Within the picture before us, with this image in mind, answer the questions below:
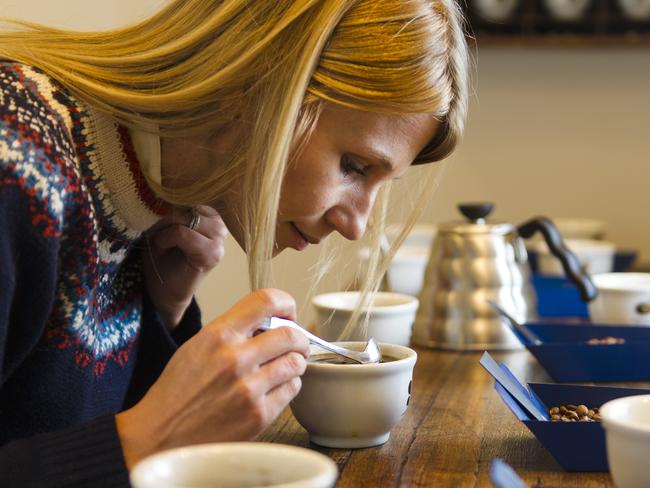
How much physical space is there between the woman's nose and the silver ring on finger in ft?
0.79

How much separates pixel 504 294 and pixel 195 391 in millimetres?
922

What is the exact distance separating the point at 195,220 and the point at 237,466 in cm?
76

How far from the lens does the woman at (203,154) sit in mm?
929

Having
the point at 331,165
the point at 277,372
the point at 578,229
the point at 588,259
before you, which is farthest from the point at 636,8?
the point at 277,372

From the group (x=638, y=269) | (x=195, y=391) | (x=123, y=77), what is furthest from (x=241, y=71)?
(x=638, y=269)

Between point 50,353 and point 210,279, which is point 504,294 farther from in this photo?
point 210,279

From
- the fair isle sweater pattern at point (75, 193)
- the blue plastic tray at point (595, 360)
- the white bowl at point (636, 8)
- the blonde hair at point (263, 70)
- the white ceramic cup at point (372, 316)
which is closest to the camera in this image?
the fair isle sweater pattern at point (75, 193)

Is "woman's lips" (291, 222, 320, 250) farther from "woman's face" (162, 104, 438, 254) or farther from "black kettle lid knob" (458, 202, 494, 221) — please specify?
"black kettle lid knob" (458, 202, 494, 221)

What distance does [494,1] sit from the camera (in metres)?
3.34

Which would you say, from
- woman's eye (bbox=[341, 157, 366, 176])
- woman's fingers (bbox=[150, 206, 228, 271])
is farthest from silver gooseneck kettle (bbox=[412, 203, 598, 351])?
woman's eye (bbox=[341, 157, 366, 176])

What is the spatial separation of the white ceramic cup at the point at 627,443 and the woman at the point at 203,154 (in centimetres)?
29

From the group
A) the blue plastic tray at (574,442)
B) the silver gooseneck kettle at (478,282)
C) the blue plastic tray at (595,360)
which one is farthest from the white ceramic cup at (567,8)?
the blue plastic tray at (574,442)

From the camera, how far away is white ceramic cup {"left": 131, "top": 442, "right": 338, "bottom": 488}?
0.61 meters

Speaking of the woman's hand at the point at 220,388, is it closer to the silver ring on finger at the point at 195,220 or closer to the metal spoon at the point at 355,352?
the metal spoon at the point at 355,352
